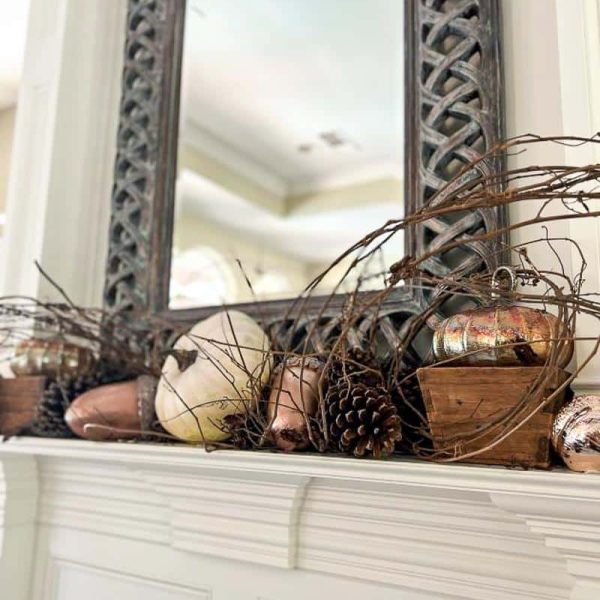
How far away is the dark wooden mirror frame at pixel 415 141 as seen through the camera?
0.91m

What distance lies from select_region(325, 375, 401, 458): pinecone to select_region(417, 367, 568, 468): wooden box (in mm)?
47

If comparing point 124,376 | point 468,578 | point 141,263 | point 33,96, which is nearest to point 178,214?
point 141,263

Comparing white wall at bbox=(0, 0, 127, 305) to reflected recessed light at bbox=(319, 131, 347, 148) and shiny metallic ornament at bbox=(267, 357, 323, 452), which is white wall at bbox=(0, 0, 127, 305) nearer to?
reflected recessed light at bbox=(319, 131, 347, 148)

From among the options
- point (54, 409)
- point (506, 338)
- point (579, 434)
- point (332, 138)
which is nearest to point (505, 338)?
point (506, 338)

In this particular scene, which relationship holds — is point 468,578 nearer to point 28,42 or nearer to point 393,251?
point 393,251

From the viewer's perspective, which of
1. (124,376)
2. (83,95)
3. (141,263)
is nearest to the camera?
(124,376)

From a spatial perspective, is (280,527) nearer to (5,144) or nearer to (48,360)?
(48,360)

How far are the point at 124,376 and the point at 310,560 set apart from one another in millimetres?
498

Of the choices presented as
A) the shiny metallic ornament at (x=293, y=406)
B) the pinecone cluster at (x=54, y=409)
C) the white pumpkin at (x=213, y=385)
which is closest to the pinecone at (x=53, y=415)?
the pinecone cluster at (x=54, y=409)

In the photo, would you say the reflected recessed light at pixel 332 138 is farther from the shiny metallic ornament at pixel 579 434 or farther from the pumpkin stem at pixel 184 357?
the shiny metallic ornament at pixel 579 434

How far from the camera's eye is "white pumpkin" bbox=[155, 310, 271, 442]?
0.83 meters

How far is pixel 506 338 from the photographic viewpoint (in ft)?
2.17

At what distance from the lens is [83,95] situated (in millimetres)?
1365

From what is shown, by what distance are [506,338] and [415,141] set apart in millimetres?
427
